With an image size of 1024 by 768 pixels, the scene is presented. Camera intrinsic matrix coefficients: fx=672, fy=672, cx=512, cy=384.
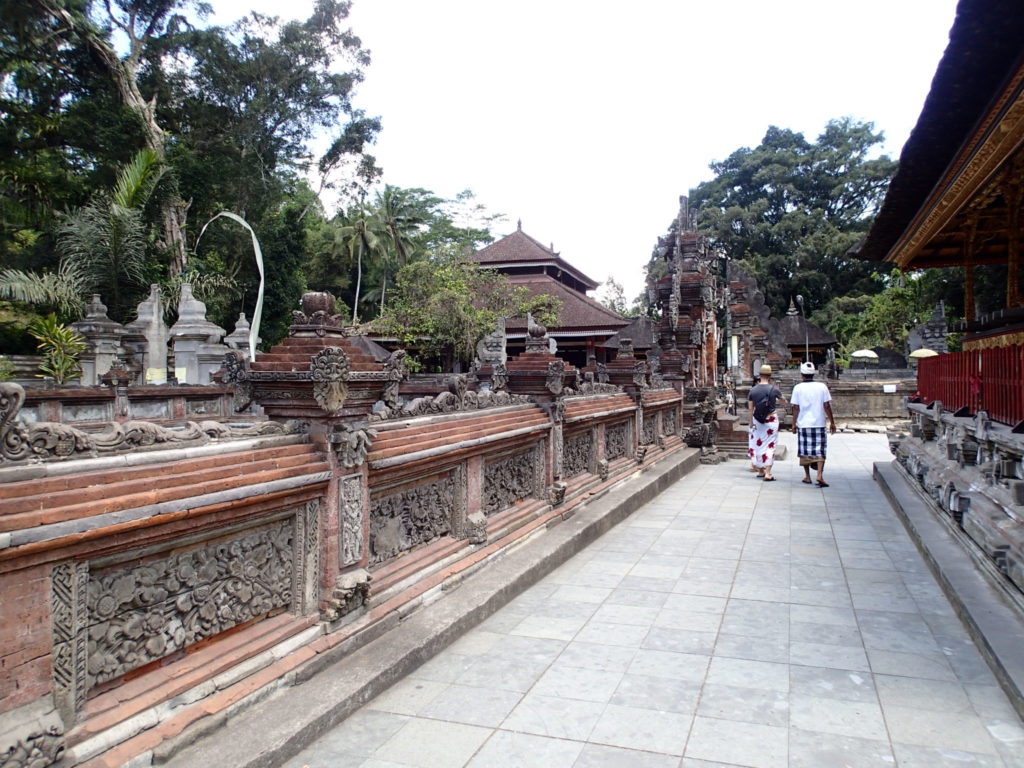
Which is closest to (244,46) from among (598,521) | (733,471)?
(733,471)

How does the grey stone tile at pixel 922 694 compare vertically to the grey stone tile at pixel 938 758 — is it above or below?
below

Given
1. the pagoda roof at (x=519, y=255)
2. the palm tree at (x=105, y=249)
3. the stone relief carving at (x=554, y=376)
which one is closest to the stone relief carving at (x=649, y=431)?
the stone relief carving at (x=554, y=376)

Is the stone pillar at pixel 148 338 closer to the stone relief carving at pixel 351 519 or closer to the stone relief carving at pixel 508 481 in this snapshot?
the stone relief carving at pixel 508 481

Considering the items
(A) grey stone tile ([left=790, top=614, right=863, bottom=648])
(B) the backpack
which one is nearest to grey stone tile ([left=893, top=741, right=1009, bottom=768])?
(A) grey stone tile ([left=790, top=614, right=863, bottom=648])

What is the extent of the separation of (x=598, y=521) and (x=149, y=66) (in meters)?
29.3

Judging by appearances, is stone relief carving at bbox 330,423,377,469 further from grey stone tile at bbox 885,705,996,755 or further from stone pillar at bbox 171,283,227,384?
stone pillar at bbox 171,283,227,384

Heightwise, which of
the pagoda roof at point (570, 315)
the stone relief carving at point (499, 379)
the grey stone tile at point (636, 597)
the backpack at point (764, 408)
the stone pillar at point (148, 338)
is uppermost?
the pagoda roof at point (570, 315)

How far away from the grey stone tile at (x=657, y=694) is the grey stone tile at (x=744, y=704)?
62mm

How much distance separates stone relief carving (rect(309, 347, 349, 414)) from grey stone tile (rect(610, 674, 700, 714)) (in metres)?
2.11

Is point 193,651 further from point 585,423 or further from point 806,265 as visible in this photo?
point 806,265

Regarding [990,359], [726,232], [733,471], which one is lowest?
[733,471]

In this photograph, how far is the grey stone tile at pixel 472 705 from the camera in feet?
10.7

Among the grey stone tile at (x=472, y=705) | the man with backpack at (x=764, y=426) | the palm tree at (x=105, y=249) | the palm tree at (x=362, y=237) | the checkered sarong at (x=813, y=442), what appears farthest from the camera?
the palm tree at (x=362, y=237)

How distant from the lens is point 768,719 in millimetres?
3219
